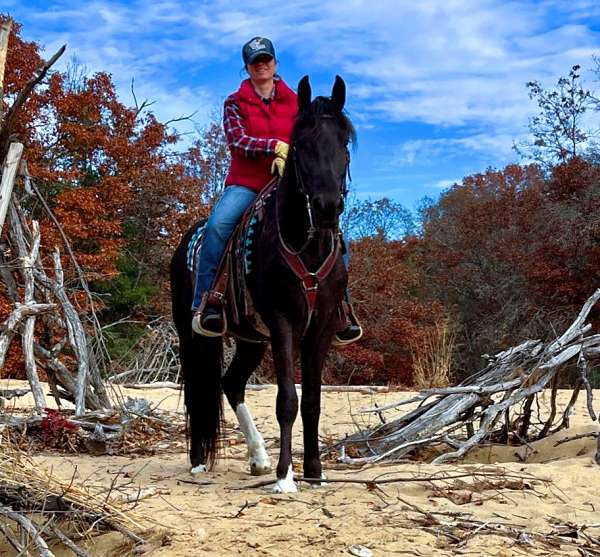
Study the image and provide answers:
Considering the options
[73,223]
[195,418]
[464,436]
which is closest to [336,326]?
[195,418]

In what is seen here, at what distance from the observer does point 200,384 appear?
5.99 m

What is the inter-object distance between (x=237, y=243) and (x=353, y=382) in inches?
539

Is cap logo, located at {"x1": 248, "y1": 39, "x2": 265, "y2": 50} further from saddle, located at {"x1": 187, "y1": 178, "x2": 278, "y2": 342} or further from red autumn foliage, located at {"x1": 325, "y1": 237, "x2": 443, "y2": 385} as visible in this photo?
red autumn foliage, located at {"x1": 325, "y1": 237, "x2": 443, "y2": 385}

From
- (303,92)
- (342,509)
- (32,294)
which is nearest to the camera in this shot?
(342,509)

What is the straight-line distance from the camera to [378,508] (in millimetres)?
4055

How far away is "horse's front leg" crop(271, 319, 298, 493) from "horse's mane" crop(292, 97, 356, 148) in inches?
43.4

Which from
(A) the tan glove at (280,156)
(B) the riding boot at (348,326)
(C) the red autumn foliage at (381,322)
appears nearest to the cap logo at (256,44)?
(A) the tan glove at (280,156)

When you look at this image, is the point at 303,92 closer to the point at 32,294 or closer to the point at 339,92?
the point at 339,92

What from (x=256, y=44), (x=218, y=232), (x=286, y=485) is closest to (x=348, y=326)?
(x=218, y=232)

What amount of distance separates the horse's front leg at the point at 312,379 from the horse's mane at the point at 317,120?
1.17 metres

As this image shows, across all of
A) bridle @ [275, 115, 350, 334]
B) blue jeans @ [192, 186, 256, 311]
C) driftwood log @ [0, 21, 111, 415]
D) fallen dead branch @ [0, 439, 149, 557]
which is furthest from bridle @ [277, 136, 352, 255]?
driftwood log @ [0, 21, 111, 415]

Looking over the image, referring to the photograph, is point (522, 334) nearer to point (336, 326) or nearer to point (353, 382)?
point (353, 382)

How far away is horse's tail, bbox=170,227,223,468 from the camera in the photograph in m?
5.83

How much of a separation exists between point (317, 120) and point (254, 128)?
1.09 m
